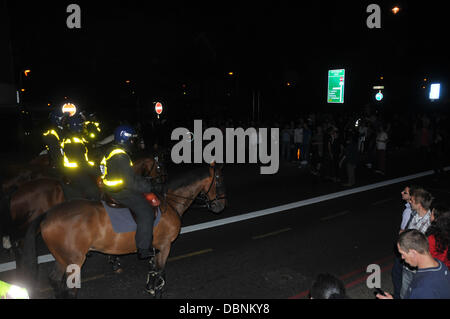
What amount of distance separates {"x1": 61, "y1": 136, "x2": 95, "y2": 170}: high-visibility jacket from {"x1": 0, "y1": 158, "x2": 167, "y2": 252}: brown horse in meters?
0.54

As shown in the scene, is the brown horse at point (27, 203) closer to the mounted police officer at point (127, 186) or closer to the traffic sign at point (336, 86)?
the mounted police officer at point (127, 186)

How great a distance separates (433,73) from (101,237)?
4279 cm

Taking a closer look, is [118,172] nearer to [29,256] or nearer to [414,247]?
[29,256]

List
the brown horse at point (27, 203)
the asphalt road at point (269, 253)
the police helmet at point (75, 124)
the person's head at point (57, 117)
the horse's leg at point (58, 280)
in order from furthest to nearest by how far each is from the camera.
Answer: the person's head at point (57, 117) < the police helmet at point (75, 124) < the brown horse at point (27, 203) < the asphalt road at point (269, 253) < the horse's leg at point (58, 280)

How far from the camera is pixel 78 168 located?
286 inches

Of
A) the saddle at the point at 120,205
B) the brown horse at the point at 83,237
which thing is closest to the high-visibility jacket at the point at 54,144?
the brown horse at the point at 83,237

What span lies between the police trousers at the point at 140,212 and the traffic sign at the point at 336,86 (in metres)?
24.8

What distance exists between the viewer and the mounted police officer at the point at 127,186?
5.23 m

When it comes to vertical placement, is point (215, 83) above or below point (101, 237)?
above

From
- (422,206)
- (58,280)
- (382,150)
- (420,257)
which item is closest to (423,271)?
(420,257)

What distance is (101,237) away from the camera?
526 cm

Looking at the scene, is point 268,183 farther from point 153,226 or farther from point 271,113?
point 271,113

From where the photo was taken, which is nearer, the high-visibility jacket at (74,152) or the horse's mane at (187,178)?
the horse's mane at (187,178)
